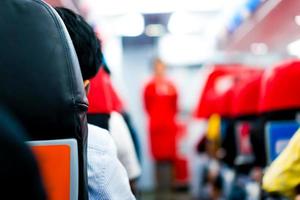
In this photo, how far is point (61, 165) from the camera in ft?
3.99

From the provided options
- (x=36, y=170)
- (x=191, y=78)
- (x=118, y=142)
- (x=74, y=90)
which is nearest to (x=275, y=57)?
(x=118, y=142)

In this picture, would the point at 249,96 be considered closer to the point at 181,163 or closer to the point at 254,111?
the point at 254,111

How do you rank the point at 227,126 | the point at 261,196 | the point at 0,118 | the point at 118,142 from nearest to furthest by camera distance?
the point at 0,118 → the point at 118,142 → the point at 261,196 → the point at 227,126

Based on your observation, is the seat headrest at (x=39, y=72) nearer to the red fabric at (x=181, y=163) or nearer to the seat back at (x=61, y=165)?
the seat back at (x=61, y=165)

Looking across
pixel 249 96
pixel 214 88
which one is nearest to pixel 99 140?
pixel 249 96

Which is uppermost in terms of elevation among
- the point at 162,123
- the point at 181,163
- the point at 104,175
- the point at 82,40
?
the point at 82,40

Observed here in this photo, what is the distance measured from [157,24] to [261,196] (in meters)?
6.38

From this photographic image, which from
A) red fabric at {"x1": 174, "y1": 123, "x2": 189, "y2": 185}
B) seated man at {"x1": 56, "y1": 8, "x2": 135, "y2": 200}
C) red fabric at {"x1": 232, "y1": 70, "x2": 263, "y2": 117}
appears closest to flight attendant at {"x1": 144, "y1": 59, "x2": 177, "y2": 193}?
red fabric at {"x1": 174, "y1": 123, "x2": 189, "y2": 185}

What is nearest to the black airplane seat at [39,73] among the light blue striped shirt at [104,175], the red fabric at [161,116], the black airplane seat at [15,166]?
the light blue striped shirt at [104,175]

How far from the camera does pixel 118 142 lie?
2.50m

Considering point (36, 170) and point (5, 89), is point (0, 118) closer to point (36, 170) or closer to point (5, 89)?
point (36, 170)

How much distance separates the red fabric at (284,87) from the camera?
2469mm

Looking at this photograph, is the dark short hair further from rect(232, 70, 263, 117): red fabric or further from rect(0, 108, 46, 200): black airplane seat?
rect(232, 70, 263, 117): red fabric

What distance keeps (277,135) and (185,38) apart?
6.54 meters
